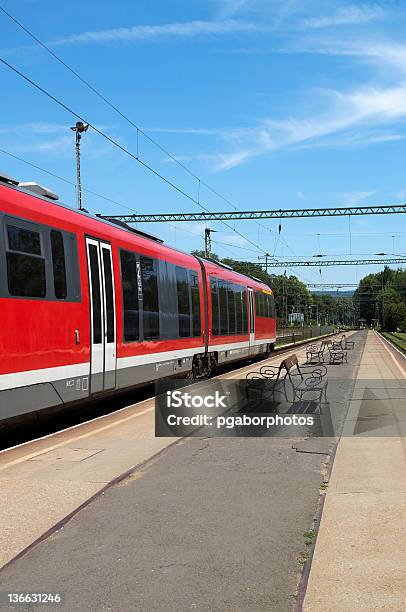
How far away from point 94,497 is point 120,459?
1833mm

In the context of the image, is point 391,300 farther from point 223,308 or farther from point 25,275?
point 25,275

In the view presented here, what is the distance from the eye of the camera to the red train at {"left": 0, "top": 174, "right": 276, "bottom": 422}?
823 cm

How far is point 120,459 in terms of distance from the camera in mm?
8047

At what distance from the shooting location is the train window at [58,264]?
9336mm

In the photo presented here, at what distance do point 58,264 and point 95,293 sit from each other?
1.30 meters

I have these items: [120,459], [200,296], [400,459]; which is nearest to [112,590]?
[120,459]

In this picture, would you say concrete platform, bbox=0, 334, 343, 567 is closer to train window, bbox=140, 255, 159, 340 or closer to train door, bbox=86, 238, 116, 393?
train door, bbox=86, 238, 116, 393

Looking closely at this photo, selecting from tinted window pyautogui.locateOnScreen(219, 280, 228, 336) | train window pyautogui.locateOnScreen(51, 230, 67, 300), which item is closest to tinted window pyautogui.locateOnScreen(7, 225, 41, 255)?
train window pyautogui.locateOnScreen(51, 230, 67, 300)

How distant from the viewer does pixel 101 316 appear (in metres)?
10.8

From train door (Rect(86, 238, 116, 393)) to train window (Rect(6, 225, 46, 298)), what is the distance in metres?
1.65

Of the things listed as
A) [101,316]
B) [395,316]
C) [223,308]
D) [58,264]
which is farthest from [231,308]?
[395,316]

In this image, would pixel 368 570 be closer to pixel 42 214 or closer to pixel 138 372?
pixel 42 214

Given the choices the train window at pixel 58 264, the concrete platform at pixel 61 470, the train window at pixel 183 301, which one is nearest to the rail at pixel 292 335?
the train window at pixel 183 301

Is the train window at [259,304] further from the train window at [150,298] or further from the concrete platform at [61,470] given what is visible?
the concrete platform at [61,470]
